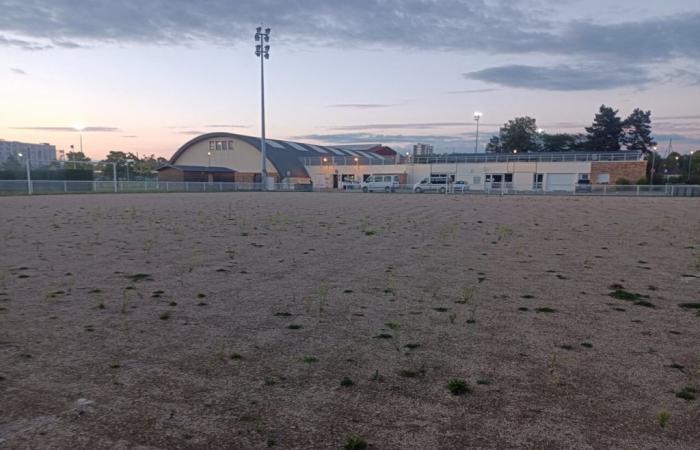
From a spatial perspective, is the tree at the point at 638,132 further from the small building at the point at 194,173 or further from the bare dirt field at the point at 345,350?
the bare dirt field at the point at 345,350

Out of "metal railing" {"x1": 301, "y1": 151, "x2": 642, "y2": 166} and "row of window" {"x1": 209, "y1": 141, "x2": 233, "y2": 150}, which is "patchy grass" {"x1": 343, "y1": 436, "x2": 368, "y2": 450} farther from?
"row of window" {"x1": 209, "y1": 141, "x2": 233, "y2": 150}

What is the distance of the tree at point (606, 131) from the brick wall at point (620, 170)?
28179 mm

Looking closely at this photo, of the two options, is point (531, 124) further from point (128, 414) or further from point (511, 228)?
point (128, 414)

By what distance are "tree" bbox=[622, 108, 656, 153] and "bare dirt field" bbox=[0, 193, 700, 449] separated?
7881cm

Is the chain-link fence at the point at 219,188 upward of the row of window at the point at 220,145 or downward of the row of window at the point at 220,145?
downward

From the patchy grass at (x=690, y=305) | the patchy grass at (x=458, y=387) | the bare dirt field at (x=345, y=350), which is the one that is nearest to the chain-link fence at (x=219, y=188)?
the bare dirt field at (x=345, y=350)

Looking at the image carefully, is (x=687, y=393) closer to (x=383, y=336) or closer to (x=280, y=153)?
(x=383, y=336)

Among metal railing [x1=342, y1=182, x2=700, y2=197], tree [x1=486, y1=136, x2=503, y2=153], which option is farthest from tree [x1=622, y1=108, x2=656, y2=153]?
metal railing [x1=342, y1=182, x2=700, y2=197]

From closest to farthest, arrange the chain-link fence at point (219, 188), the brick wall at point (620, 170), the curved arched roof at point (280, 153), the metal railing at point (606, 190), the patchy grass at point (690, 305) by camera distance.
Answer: the patchy grass at point (690, 305), the chain-link fence at point (219, 188), the metal railing at point (606, 190), the brick wall at point (620, 170), the curved arched roof at point (280, 153)

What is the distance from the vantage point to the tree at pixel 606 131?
72062 mm

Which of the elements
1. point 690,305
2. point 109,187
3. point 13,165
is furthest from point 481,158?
point 690,305

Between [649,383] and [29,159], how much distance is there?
113ft

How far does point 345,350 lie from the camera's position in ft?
11.5

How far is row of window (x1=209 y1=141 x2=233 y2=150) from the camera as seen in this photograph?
58.1m
